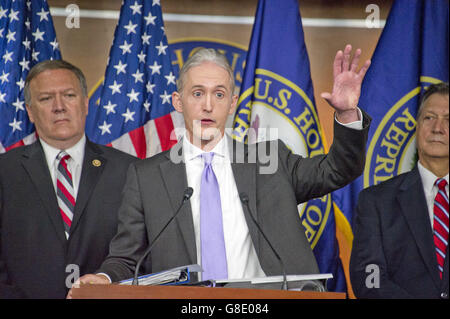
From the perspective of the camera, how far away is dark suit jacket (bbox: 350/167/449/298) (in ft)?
11.5

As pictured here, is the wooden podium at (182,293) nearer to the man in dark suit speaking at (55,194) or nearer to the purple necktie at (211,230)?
the purple necktie at (211,230)

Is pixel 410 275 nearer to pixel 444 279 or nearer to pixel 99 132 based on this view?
pixel 444 279

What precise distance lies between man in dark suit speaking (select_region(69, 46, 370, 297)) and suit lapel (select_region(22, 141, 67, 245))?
80cm

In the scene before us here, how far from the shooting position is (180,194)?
2.91m

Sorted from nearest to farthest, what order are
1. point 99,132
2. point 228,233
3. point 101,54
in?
point 228,233 < point 99,132 < point 101,54

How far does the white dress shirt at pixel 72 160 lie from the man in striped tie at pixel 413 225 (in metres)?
1.70

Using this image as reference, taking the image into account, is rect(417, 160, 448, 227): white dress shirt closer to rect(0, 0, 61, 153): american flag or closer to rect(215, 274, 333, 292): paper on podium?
rect(215, 274, 333, 292): paper on podium

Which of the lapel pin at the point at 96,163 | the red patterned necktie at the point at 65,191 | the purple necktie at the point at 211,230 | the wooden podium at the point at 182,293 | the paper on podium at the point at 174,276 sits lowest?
the wooden podium at the point at 182,293

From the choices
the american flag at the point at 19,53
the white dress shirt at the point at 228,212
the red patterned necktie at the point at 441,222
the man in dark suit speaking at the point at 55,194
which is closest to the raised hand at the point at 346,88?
the white dress shirt at the point at 228,212

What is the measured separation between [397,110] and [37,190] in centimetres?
243

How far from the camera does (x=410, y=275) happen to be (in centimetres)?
357

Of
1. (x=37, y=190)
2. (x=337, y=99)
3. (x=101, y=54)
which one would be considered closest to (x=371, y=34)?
(x=101, y=54)

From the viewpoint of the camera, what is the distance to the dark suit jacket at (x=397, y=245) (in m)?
3.51

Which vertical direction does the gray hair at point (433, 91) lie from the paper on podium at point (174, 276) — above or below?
above
